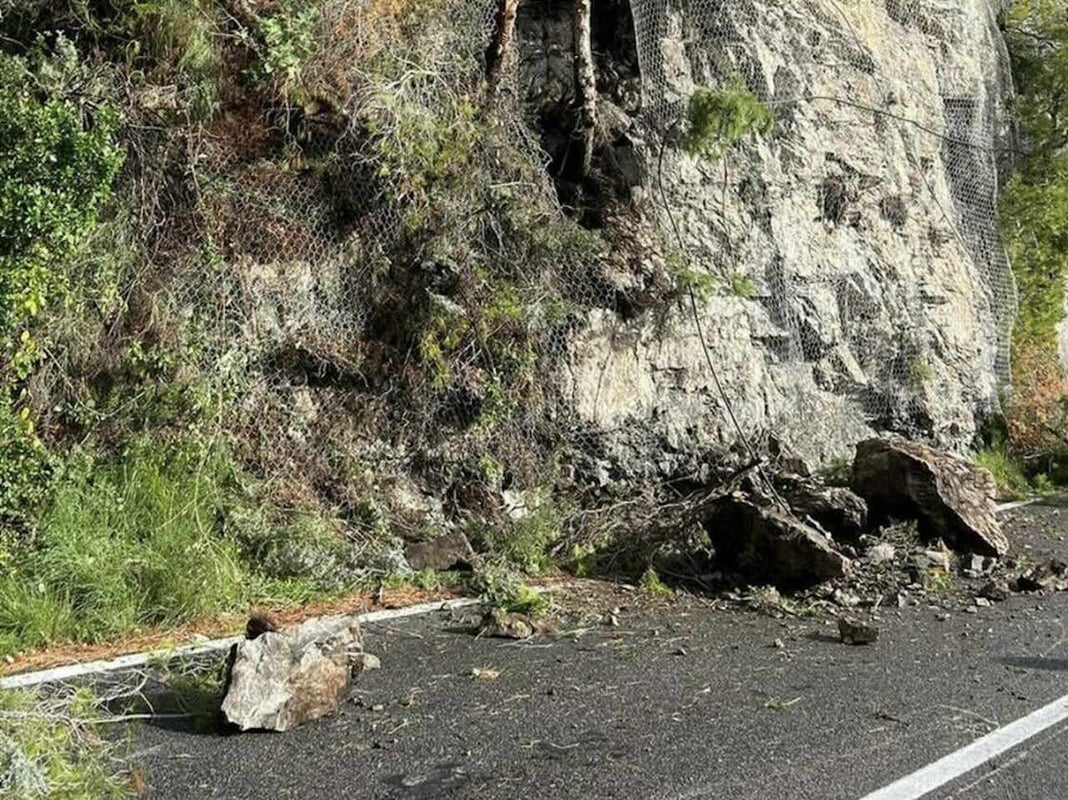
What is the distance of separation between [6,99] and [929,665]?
5.60 metres

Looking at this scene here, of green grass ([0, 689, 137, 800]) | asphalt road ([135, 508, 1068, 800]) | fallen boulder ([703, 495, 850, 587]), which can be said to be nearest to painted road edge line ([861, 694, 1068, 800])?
asphalt road ([135, 508, 1068, 800])

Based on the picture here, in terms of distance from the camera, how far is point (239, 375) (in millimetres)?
6773

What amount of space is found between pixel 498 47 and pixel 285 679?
5733 mm

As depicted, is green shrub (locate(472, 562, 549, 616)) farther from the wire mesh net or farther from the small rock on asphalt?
the wire mesh net

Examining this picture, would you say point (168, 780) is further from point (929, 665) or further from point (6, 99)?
point (6, 99)

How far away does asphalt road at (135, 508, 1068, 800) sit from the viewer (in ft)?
11.6

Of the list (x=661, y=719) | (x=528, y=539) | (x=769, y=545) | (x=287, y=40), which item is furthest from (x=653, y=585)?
(x=287, y=40)

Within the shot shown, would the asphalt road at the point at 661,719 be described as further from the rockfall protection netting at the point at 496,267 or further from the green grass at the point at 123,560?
the rockfall protection netting at the point at 496,267

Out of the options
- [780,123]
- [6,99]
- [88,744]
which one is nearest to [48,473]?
[6,99]

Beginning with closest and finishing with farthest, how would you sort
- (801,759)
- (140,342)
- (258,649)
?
(801,759), (258,649), (140,342)

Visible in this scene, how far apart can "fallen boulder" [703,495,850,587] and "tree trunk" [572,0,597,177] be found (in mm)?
3321

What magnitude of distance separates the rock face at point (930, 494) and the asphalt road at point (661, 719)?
5.57ft

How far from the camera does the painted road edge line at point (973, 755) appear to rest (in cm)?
348

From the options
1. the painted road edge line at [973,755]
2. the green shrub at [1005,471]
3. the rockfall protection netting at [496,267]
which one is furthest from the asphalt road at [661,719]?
the green shrub at [1005,471]
